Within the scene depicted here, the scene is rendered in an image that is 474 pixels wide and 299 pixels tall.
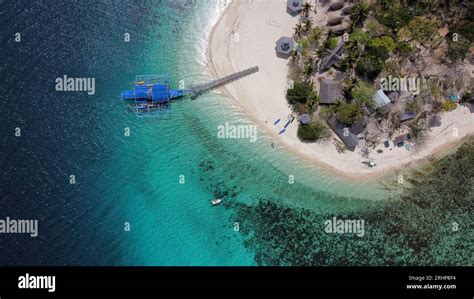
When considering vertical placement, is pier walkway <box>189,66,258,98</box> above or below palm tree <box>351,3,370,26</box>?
below

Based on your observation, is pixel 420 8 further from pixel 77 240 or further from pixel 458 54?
pixel 77 240

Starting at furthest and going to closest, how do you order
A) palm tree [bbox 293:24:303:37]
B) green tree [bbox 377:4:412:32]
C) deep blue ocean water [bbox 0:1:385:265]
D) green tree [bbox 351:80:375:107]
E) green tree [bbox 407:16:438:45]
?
palm tree [bbox 293:24:303:37], deep blue ocean water [bbox 0:1:385:265], green tree [bbox 351:80:375:107], green tree [bbox 377:4:412:32], green tree [bbox 407:16:438:45]

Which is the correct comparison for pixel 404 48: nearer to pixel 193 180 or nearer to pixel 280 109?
pixel 280 109

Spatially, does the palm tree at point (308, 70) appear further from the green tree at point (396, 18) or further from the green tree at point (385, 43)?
the green tree at point (396, 18)

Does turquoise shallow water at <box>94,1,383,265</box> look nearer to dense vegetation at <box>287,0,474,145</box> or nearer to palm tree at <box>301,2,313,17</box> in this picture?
dense vegetation at <box>287,0,474,145</box>

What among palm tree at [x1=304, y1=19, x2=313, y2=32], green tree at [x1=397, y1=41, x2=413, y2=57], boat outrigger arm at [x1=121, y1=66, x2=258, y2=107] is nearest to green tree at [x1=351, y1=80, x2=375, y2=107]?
green tree at [x1=397, y1=41, x2=413, y2=57]

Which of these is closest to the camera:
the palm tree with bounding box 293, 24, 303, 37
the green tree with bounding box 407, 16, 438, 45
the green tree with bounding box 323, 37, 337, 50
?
the green tree with bounding box 407, 16, 438, 45

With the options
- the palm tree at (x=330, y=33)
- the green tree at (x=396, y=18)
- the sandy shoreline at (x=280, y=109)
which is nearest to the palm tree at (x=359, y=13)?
the green tree at (x=396, y=18)
